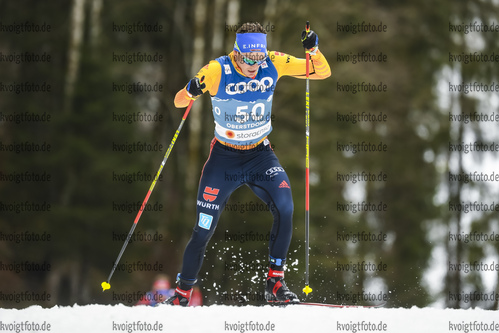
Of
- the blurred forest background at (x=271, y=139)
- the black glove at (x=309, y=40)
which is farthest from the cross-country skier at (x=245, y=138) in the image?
the blurred forest background at (x=271, y=139)

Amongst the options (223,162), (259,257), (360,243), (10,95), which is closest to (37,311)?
(223,162)

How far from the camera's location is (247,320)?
588 centimetres

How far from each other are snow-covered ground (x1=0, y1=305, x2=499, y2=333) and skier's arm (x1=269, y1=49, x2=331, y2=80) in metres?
2.36

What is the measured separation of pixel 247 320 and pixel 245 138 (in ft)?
5.76

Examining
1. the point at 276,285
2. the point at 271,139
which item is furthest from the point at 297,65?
the point at 271,139

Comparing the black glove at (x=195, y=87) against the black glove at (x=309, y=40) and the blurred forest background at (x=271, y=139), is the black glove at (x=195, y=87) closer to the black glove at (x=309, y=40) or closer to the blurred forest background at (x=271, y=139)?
the black glove at (x=309, y=40)

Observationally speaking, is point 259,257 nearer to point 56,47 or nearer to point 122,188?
point 122,188

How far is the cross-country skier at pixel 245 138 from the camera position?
6.26 metres

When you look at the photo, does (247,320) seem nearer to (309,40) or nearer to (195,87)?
(195,87)

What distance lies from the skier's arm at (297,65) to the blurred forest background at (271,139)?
7.25 metres

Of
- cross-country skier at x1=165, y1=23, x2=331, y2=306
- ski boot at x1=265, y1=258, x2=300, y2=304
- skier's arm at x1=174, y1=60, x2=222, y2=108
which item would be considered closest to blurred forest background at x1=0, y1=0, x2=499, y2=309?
ski boot at x1=265, y1=258, x2=300, y2=304

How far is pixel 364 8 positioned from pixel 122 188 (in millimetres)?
8041

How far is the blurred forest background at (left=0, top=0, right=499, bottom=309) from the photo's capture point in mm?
15195

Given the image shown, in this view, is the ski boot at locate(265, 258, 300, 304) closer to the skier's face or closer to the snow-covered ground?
the snow-covered ground
